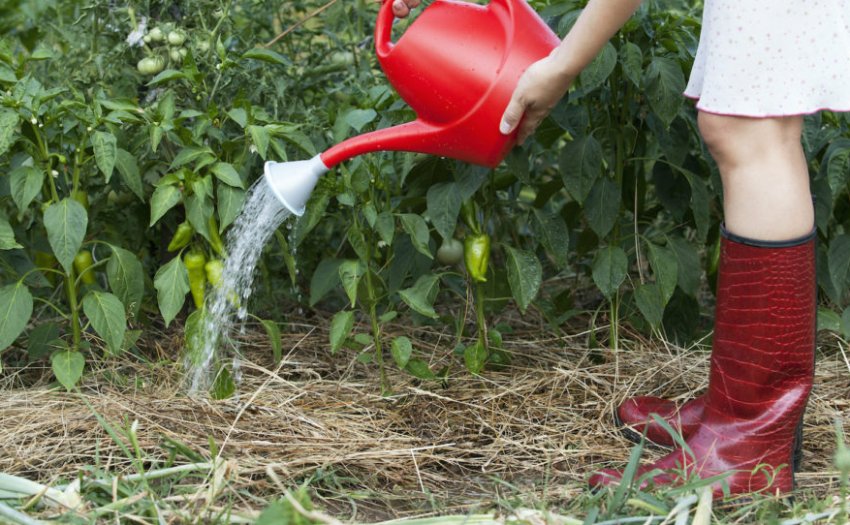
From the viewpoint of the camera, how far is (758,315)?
1739mm

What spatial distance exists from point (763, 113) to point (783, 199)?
14 cm

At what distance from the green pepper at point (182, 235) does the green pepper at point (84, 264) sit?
204mm

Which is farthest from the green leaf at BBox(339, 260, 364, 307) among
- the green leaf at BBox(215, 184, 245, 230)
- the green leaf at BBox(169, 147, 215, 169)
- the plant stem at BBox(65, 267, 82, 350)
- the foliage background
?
the plant stem at BBox(65, 267, 82, 350)

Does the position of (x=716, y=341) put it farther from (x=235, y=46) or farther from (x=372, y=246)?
(x=235, y=46)

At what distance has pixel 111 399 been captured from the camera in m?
2.10

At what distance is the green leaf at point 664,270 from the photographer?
2199 mm

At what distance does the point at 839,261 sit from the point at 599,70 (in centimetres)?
69

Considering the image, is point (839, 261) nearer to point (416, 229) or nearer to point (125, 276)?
point (416, 229)

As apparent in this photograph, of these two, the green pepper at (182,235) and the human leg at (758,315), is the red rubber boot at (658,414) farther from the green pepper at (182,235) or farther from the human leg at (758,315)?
the green pepper at (182,235)

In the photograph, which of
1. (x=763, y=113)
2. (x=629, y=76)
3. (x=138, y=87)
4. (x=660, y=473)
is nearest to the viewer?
(x=763, y=113)

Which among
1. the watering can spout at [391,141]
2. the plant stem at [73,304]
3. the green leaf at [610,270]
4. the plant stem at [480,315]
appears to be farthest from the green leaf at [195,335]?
the green leaf at [610,270]

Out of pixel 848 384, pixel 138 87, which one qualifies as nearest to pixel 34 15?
pixel 138 87

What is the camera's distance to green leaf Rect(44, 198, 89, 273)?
2002 millimetres

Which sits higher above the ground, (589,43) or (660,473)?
(589,43)
